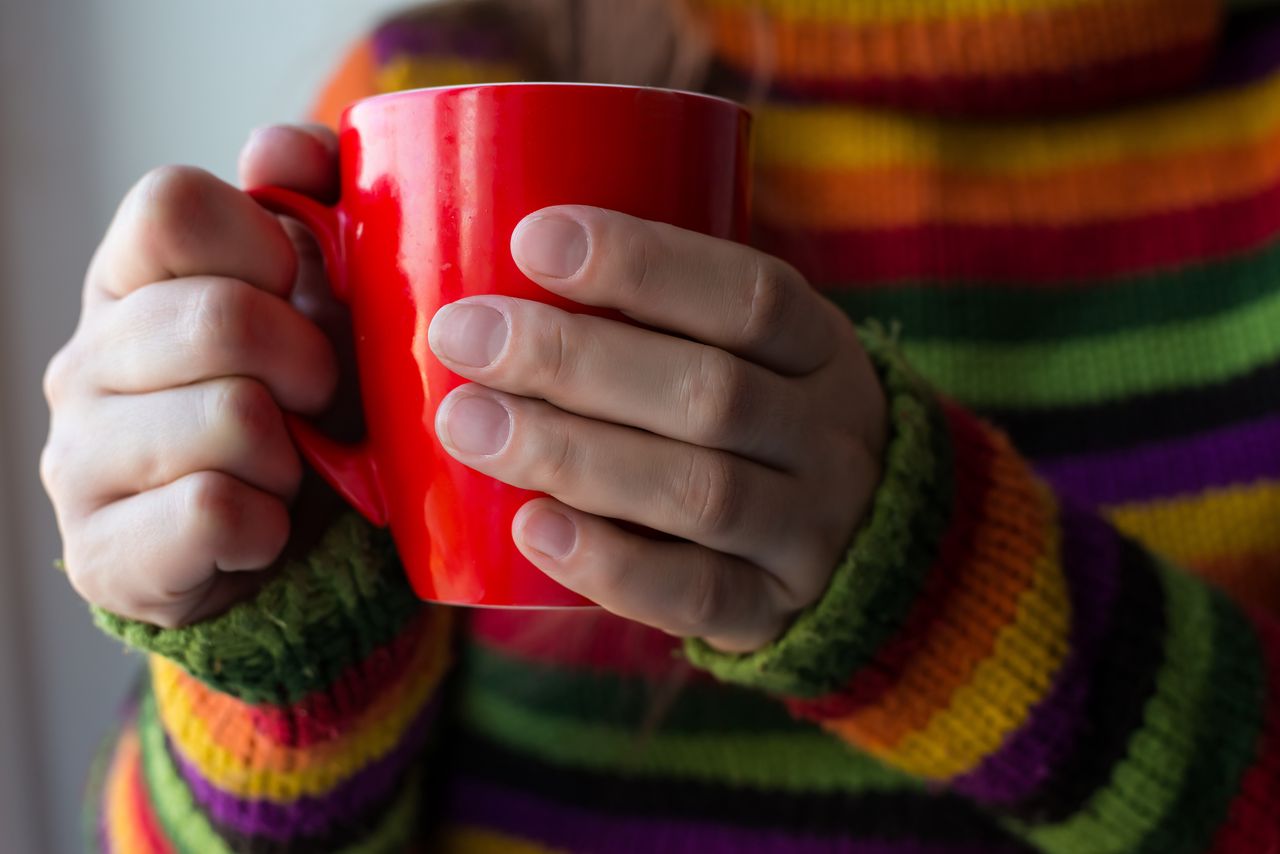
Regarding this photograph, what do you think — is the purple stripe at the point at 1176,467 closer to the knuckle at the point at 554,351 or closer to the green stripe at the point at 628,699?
the green stripe at the point at 628,699

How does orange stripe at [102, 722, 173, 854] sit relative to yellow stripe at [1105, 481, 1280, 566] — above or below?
below

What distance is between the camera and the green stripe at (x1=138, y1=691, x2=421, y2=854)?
56 centimetres

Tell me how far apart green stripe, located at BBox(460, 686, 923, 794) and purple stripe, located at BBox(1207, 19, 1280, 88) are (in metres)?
0.54

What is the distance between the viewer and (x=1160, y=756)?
1.66ft

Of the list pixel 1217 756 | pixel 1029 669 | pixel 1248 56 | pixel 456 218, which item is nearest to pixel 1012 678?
pixel 1029 669

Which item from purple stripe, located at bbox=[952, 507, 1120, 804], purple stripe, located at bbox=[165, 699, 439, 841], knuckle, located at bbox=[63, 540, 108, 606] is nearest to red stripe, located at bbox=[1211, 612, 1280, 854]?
purple stripe, located at bbox=[952, 507, 1120, 804]

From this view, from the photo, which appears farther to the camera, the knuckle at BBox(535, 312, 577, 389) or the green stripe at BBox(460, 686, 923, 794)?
the green stripe at BBox(460, 686, 923, 794)

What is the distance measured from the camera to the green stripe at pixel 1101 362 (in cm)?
70

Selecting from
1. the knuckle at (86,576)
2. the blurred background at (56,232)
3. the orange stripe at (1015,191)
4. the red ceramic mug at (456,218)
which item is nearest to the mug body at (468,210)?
the red ceramic mug at (456,218)

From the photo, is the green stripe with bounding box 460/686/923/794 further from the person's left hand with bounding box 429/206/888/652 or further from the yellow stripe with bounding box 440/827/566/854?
the person's left hand with bounding box 429/206/888/652

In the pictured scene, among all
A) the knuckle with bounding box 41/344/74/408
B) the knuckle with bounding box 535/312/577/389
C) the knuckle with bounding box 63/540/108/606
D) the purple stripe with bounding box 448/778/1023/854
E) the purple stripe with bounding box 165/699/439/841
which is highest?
the knuckle with bounding box 535/312/577/389

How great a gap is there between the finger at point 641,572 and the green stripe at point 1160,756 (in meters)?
0.22

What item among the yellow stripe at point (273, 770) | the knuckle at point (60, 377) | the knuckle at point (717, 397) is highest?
the knuckle at point (717, 397)

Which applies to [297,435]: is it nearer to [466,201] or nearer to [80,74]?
[466,201]
